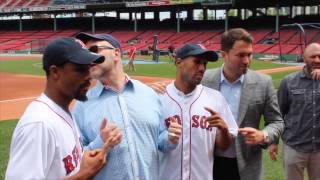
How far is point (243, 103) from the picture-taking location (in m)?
4.07

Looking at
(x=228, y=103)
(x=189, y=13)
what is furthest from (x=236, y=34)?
(x=189, y=13)

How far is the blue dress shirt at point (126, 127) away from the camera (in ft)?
10.4

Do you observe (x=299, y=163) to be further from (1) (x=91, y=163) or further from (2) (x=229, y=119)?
(1) (x=91, y=163)

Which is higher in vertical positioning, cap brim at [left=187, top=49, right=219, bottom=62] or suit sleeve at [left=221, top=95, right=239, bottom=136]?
cap brim at [left=187, top=49, right=219, bottom=62]

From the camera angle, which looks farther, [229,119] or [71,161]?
[229,119]

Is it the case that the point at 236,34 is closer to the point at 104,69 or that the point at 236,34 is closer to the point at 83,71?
the point at 104,69

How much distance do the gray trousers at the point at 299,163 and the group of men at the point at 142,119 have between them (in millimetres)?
612

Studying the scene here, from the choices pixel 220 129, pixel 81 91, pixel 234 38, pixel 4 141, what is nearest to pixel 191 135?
pixel 220 129

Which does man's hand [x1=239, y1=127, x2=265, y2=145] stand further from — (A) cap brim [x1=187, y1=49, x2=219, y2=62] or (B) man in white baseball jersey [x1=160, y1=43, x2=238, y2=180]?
(A) cap brim [x1=187, y1=49, x2=219, y2=62]

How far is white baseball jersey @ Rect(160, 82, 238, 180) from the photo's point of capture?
3656 millimetres

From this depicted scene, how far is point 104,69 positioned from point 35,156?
1047 mm

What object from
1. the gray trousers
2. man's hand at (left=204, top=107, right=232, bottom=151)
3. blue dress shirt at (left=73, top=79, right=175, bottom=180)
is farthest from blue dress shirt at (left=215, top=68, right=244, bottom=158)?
the gray trousers

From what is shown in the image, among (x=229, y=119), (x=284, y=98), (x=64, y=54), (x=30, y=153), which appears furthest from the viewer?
(x=284, y=98)

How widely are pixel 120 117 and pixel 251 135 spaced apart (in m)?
1.15
